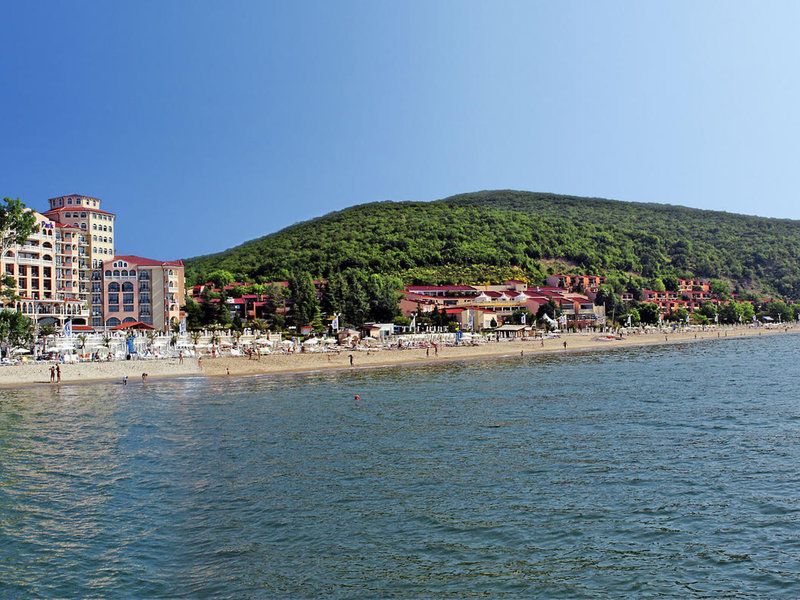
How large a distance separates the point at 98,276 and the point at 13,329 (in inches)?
1182

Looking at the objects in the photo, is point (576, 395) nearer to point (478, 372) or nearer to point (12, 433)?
point (478, 372)

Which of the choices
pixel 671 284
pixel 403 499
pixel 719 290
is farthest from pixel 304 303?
pixel 719 290

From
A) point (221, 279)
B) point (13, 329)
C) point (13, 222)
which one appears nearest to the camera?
point (13, 222)

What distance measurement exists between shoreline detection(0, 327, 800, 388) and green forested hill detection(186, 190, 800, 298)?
156 ft

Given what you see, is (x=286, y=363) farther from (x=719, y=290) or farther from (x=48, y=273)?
(x=719, y=290)

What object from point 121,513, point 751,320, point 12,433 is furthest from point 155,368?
point 751,320

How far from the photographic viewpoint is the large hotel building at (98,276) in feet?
221

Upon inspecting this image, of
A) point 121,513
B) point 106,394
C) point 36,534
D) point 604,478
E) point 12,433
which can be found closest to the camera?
point 36,534

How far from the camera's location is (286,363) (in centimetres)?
4725

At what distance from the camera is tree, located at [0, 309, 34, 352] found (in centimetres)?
4212

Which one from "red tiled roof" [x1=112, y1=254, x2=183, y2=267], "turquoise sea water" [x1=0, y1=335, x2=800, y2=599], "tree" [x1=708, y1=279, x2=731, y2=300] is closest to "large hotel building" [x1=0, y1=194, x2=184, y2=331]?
"red tiled roof" [x1=112, y1=254, x2=183, y2=267]

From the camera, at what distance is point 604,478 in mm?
15953

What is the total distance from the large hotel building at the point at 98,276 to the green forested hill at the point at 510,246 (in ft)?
110

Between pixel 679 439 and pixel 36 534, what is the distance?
57.3ft
